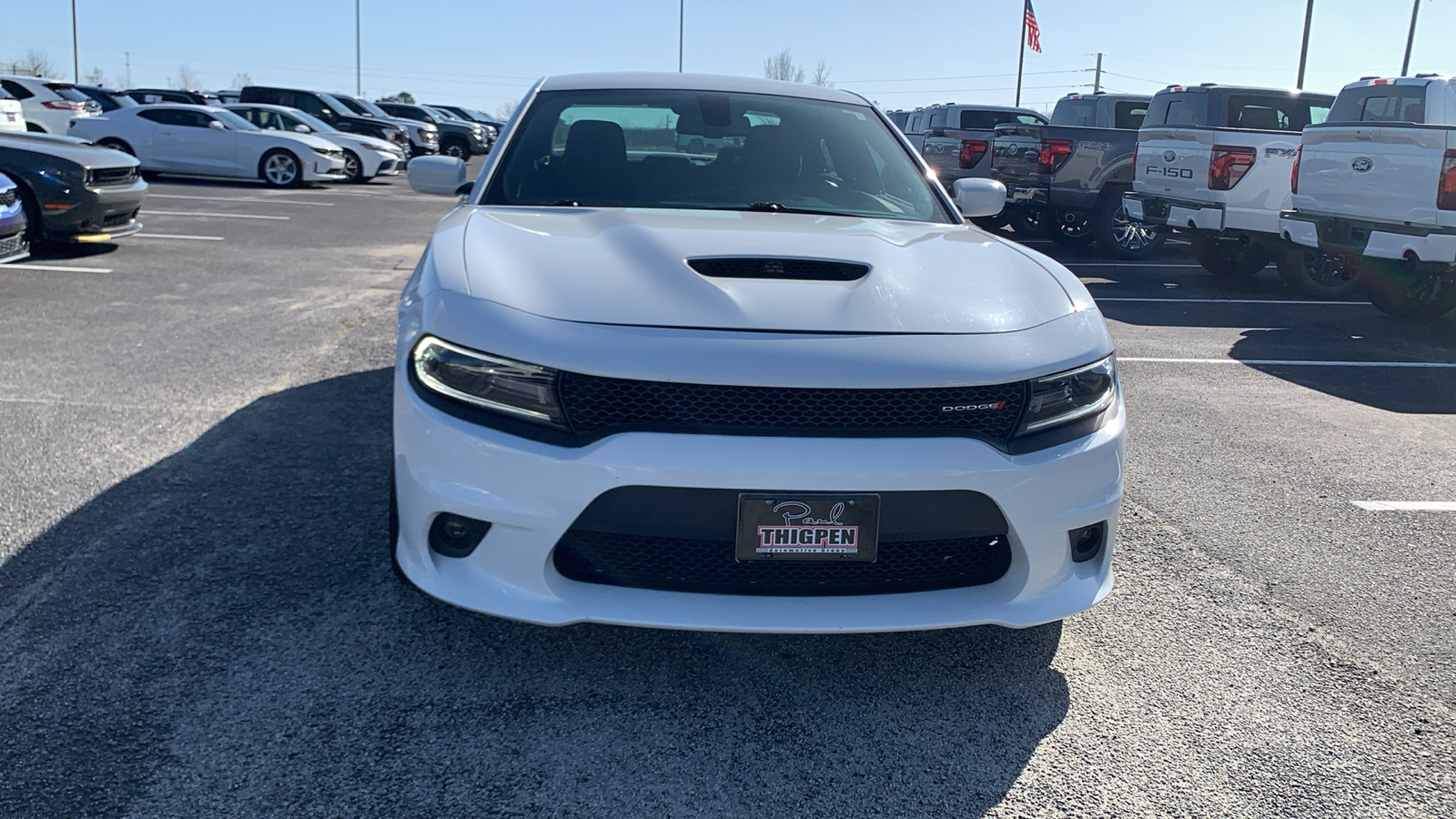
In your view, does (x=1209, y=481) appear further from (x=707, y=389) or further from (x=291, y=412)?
(x=291, y=412)

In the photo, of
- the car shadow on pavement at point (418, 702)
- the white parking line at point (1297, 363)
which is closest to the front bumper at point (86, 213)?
the car shadow on pavement at point (418, 702)

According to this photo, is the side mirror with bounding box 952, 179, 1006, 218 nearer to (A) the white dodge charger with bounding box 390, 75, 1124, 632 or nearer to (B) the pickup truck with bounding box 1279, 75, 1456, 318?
(A) the white dodge charger with bounding box 390, 75, 1124, 632

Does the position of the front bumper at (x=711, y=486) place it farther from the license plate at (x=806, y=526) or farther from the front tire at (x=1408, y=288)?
the front tire at (x=1408, y=288)

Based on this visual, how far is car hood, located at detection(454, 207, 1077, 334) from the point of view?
2.58 m

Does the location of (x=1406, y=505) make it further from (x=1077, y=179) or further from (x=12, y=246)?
(x=1077, y=179)

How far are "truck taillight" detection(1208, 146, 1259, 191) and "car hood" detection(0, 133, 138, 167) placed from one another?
32.4 ft

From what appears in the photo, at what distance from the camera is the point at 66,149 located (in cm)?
964

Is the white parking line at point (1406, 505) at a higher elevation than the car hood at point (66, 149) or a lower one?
lower

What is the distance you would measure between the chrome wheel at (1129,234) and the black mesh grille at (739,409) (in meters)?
11.8

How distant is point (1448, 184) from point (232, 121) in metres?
17.9

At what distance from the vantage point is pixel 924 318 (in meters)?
2.64

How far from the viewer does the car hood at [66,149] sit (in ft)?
31.0

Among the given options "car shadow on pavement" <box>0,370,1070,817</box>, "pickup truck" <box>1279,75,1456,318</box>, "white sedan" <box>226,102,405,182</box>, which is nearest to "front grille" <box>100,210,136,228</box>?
"car shadow on pavement" <box>0,370,1070,817</box>

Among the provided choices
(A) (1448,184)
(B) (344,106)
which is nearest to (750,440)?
(A) (1448,184)
